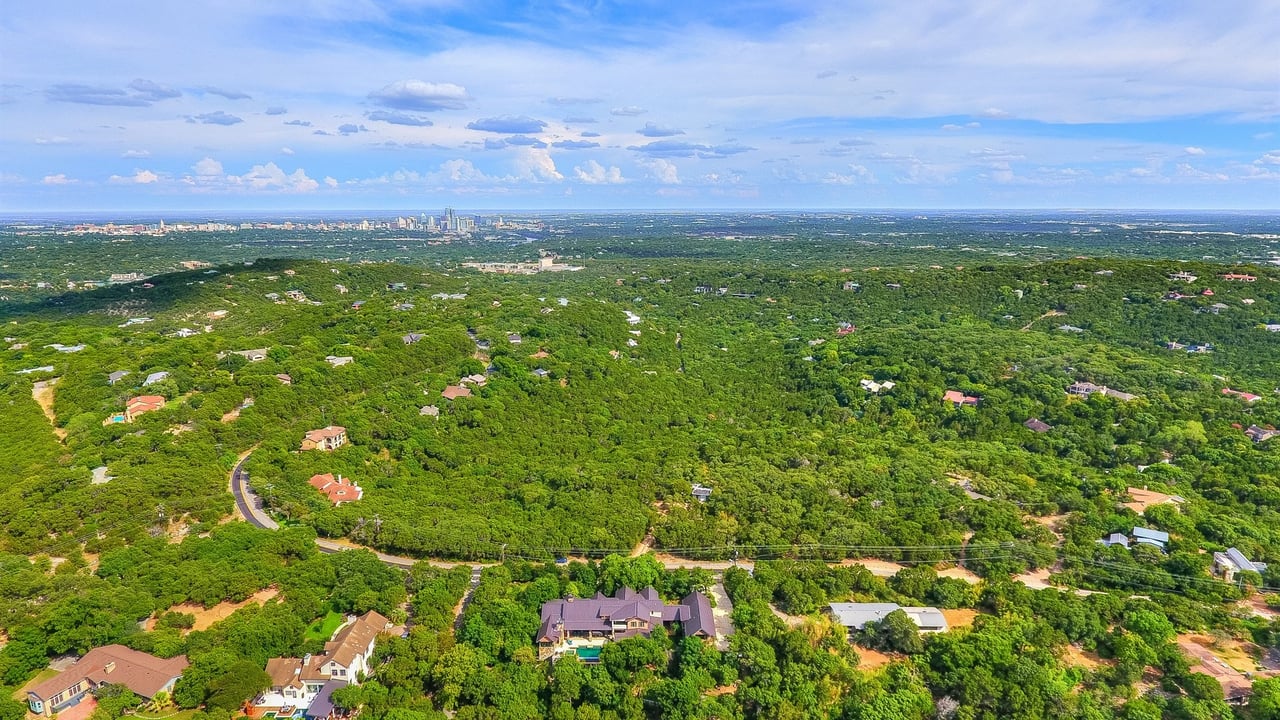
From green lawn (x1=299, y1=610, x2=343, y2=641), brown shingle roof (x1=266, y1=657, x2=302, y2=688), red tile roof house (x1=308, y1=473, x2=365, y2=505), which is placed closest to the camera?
brown shingle roof (x1=266, y1=657, x2=302, y2=688)

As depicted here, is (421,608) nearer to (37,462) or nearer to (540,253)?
(37,462)

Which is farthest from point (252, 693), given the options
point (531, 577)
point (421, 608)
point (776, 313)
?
point (776, 313)

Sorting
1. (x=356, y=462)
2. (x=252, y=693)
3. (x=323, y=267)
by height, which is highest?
(x=323, y=267)

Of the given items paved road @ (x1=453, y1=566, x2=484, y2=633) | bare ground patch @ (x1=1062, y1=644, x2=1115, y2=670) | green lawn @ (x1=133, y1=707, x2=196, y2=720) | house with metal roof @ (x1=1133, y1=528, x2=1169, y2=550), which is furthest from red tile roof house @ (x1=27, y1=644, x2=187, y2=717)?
house with metal roof @ (x1=1133, y1=528, x2=1169, y2=550)

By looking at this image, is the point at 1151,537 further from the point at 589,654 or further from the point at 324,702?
the point at 324,702

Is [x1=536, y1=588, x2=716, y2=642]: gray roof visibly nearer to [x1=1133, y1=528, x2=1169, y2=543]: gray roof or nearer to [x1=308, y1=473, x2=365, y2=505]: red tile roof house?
[x1=308, y1=473, x2=365, y2=505]: red tile roof house

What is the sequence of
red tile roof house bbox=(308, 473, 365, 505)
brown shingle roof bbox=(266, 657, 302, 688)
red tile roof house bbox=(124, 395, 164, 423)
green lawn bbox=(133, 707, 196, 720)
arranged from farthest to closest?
1. red tile roof house bbox=(124, 395, 164, 423)
2. red tile roof house bbox=(308, 473, 365, 505)
3. brown shingle roof bbox=(266, 657, 302, 688)
4. green lawn bbox=(133, 707, 196, 720)

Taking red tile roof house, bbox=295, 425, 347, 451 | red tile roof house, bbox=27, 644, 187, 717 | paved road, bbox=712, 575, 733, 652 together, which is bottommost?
paved road, bbox=712, 575, 733, 652
